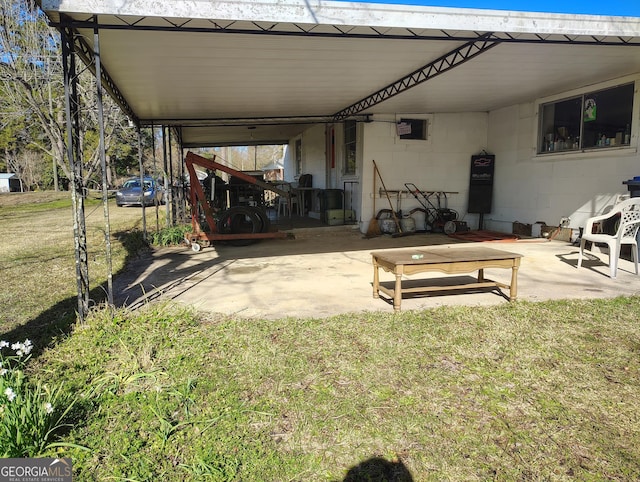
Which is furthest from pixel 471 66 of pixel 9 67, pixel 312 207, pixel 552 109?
pixel 9 67

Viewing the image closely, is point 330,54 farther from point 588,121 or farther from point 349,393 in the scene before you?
point 588,121

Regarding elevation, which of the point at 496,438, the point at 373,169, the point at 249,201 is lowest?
the point at 496,438

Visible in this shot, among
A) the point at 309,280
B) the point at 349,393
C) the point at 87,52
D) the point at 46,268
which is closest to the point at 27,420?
the point at 349,393

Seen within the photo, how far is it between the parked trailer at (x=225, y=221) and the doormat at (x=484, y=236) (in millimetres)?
3845

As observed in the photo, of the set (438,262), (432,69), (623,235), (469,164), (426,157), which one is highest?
(432,69)

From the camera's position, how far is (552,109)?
8695mm

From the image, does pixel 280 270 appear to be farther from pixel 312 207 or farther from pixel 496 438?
pixel 312 207

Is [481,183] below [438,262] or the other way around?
the other way around

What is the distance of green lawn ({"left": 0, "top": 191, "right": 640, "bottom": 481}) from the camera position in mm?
2109

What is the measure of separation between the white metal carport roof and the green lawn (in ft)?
8.71

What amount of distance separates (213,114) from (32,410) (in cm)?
836

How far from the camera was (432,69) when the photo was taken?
6156 mm

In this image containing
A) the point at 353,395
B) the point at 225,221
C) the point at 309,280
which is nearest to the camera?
Answer: the point at 353,395

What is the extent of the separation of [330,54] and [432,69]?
1.74m
